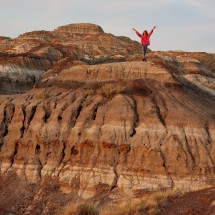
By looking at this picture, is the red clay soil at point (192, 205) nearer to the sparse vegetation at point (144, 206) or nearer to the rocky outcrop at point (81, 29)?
the sparse vegetation at point (144, 206)

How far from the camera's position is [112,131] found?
2205 cm

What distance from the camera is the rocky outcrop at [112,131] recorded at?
2080 centimetres

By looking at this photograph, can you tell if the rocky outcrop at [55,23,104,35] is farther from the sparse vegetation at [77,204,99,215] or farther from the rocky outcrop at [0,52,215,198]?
the sparse vegetation at [77,204,99,215]

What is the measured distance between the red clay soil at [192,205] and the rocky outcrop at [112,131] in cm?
330

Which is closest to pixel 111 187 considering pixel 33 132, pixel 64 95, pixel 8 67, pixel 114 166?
pixel 114 166

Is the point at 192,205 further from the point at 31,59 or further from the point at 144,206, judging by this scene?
the point at 31,59

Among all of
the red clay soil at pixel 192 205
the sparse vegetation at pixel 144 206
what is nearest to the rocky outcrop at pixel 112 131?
the sparse vegetation at pixel 144 206

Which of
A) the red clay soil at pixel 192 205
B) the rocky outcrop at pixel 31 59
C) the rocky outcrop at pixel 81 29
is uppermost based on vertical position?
the rocky outcrop at pixel 81 29

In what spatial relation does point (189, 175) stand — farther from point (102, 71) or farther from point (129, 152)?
point (102, 71)

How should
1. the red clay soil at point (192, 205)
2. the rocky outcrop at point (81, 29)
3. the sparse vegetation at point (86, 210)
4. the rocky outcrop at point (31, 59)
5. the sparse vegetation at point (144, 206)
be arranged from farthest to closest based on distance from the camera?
the rocky outcrop at point (81, 29) < the rocky outcrop at point (31, 59) < the sparse vegetation at point (86, 210) < the sparse vegetation at point (144, 206) < the red clay soil at point (192, 205)

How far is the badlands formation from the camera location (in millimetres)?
20781

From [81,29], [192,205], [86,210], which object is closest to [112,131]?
[86,210]

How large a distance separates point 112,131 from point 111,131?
0.05 metres

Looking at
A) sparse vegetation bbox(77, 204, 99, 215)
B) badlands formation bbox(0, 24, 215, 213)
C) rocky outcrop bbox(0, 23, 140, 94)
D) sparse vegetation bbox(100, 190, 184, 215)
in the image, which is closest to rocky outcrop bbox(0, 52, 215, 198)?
badlands formation bbox(0, 24, 215, 213)
